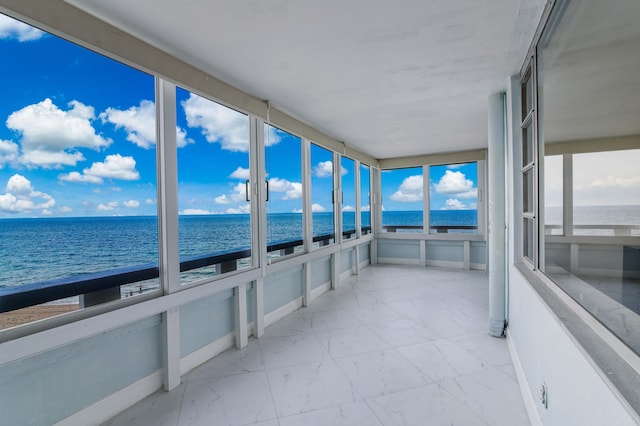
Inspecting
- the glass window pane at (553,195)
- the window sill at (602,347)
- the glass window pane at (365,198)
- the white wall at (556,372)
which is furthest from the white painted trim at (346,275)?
the window sill at (602,347)

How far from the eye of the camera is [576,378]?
1.02 metres

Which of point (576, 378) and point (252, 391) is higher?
point (576, 378)

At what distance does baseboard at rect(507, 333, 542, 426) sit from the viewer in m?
1.64

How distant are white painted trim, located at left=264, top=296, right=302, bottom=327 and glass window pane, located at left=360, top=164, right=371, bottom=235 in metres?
2.68

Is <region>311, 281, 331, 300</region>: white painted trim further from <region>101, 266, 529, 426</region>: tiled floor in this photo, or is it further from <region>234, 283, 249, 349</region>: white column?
<region>234, 283, 249, 349</region>: white column

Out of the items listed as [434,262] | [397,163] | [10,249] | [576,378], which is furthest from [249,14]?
[434,262]

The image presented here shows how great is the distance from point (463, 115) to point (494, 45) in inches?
68.4

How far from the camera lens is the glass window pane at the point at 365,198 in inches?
239

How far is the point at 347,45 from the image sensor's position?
2.02 metres

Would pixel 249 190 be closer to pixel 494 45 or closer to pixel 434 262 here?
pixel 494 45

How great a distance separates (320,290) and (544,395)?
3.22m

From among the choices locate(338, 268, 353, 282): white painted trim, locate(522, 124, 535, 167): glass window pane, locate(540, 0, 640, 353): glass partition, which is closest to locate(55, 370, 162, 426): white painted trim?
locate(540, 0, 640, 353): glass partition

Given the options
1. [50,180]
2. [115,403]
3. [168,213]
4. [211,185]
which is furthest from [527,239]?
[211,185]

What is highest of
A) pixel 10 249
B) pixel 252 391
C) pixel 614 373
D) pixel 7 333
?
pixel 10 249
